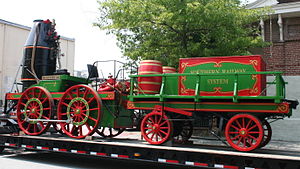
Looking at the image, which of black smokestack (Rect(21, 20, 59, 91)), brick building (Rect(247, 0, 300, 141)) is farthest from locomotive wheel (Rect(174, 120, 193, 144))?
brick building (Rect(247, 0, 300, 141))

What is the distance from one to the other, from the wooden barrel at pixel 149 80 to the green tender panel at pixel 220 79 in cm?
74

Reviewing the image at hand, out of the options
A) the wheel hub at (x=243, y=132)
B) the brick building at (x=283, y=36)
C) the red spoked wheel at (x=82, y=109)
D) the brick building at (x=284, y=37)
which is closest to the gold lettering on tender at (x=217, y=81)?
the wheel hub at (x=243, y=132)

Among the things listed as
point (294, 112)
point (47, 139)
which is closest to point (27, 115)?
point (47, 139)

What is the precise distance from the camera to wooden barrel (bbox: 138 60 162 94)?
23.7 feet

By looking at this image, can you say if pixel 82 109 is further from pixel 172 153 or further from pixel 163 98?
pixel 172 153

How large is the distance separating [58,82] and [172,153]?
4.28 m

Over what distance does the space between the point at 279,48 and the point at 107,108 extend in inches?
424

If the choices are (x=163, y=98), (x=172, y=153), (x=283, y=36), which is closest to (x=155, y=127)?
(x=163, y=98)

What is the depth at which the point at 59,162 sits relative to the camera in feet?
28.5

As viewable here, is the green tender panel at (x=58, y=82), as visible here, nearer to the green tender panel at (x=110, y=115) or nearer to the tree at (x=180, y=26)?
the green tender panel at (x=110, y=115)

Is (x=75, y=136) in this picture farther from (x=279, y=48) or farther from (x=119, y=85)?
(x=279, y=48)

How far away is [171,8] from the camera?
9.56 meters

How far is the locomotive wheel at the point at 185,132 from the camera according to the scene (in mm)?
7945

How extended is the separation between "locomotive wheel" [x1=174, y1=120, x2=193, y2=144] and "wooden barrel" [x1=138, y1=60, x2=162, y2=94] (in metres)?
1.30
